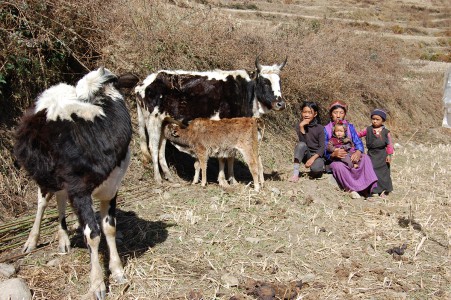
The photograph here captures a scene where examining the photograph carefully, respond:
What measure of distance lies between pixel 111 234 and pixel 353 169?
14.8 feet

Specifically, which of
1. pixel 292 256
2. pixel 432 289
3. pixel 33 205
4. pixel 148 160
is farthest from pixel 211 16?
pixel 432 289

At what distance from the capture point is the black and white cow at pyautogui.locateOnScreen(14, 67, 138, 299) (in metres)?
3.88

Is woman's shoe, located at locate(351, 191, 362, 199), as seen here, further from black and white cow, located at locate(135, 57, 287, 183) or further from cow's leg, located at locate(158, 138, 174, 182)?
cow's leg, located at locate(158, 138, 174, 182)

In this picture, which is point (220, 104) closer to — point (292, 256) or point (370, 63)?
point (292, 256)

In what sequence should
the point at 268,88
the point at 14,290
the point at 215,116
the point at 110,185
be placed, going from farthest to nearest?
the point at 268,88
the point at 215,116
the point at 110,185
the point at 14,290

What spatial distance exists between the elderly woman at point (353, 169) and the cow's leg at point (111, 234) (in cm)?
420

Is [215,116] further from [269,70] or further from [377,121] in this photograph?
[377,121]

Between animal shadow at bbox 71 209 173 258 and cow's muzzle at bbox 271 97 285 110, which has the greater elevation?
cow's muzzle at bbox 271 97 285 110

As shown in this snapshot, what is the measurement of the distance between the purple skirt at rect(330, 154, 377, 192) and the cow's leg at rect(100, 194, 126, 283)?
14.4ft

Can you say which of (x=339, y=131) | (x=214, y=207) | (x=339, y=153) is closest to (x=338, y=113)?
(x=339, y=131)

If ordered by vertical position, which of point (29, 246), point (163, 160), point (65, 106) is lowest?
point (163, 160)

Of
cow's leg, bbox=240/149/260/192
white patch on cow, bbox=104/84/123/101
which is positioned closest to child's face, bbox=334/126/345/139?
cow's leg, bbox=240/149/260/192

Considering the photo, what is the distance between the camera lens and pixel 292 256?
16.5 ft

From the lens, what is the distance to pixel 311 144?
819 centimetres
